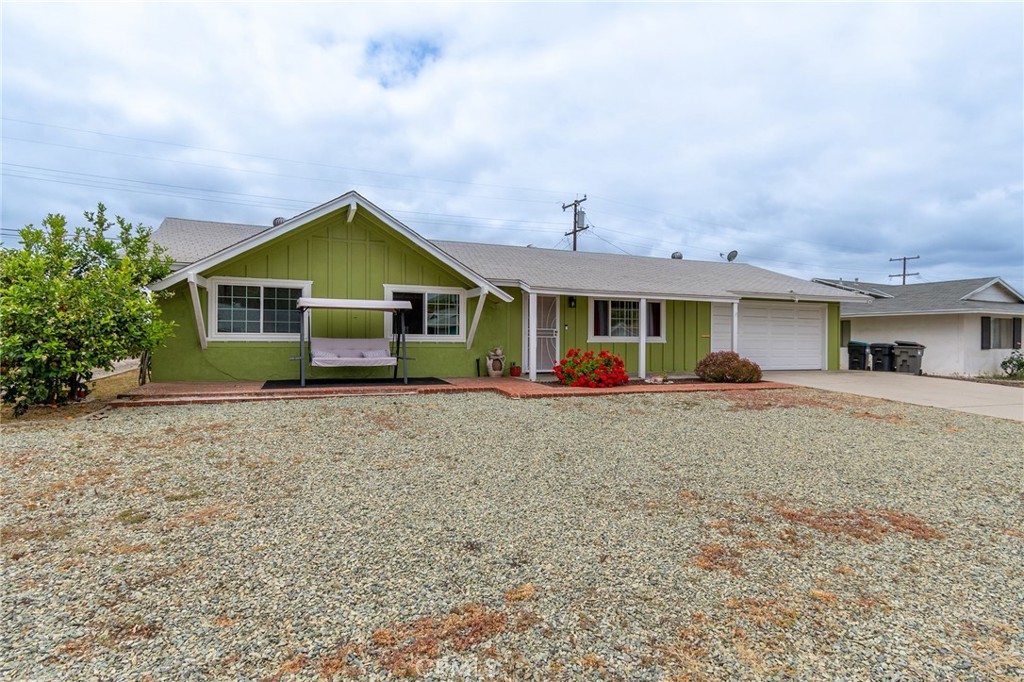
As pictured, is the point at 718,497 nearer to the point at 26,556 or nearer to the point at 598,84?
the point at 26,556

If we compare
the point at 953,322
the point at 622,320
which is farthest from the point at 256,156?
the point at 953,322

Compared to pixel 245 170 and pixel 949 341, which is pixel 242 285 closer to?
pixel 245 170

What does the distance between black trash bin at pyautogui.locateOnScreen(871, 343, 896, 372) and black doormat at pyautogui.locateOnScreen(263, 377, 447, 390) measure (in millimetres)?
14977

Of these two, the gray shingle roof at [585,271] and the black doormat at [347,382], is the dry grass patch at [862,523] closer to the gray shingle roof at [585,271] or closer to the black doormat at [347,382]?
the black doormat at [347,382]

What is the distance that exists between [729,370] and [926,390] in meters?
A: 4.12

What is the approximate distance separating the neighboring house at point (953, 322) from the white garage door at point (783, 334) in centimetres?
196

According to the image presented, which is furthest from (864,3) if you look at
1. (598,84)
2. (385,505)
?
(385,505)

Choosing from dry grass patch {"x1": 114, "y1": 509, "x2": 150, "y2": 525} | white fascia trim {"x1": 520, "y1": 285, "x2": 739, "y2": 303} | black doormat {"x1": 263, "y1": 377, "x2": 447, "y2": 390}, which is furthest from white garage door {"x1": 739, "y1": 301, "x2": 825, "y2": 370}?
dry grass patch {"x1": 114, "y1": 509, "x2": 150, "y2": 525}

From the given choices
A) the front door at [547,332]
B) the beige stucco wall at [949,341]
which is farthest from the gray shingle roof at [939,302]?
the front door at [547,332]

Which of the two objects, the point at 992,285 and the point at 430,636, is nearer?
the point at 430,636

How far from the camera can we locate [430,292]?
36.0 ft

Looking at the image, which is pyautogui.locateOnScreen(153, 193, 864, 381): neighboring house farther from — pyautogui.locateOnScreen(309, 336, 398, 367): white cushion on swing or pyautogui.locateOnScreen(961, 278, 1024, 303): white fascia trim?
pyautogui.locateOnScreen(961, 278, 1024, 303): white fascia trim

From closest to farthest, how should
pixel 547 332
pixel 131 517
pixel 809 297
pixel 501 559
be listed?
pixel 501 559, pixel 131 517, pixel 547 332, pixel 809 297

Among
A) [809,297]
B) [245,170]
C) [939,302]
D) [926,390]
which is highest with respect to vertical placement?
[245,170]
